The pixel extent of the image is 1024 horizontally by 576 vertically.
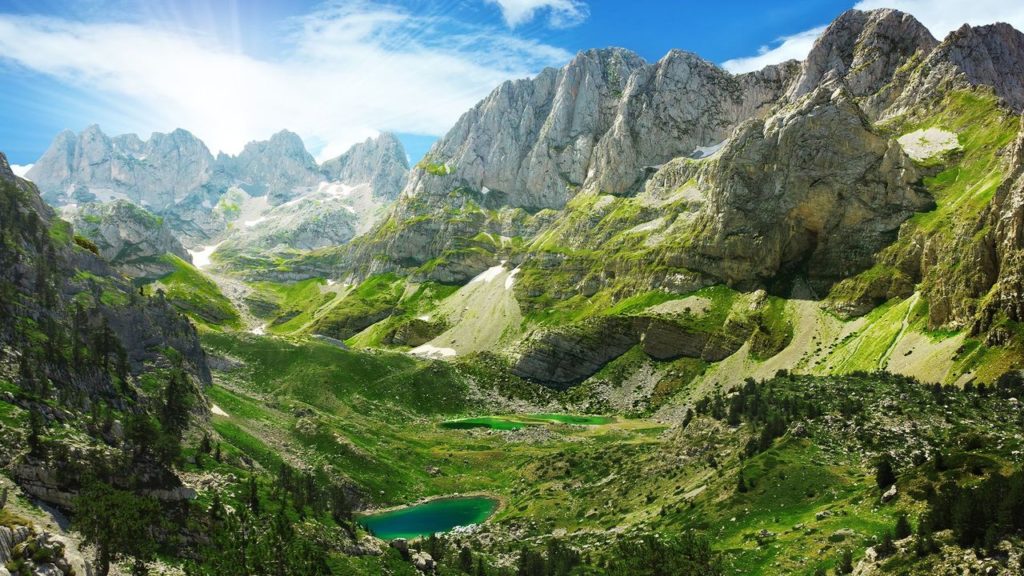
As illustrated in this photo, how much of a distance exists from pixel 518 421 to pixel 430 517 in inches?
2596

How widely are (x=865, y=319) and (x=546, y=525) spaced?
119490 millimetres

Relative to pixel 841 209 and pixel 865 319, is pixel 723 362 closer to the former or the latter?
pixel 865 319

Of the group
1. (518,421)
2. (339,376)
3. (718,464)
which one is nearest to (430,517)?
(718,464)

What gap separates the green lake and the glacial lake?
4989cm

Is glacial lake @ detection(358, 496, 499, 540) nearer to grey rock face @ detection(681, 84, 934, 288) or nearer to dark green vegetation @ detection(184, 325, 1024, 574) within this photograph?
dark green vegetation @ detection(184, 325, 1024, 574)

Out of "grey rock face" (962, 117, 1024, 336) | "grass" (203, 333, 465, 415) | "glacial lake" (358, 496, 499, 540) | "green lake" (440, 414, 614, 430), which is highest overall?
"grey rock face" (962, 117, 1024, 336)

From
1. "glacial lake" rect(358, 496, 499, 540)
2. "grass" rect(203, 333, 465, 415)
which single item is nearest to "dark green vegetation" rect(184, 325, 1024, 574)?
"glacial lake" rect(358, 496, 499, 540)

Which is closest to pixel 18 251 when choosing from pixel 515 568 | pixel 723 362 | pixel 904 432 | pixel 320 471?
pixel 320 471

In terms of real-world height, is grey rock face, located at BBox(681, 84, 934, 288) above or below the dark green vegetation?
above

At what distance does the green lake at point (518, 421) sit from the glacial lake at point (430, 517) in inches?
1964

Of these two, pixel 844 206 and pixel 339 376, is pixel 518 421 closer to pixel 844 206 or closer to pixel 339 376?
pixel 339 376

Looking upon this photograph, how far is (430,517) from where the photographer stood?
319ft

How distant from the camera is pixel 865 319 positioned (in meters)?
163

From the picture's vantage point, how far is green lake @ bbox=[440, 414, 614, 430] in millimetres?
155375
